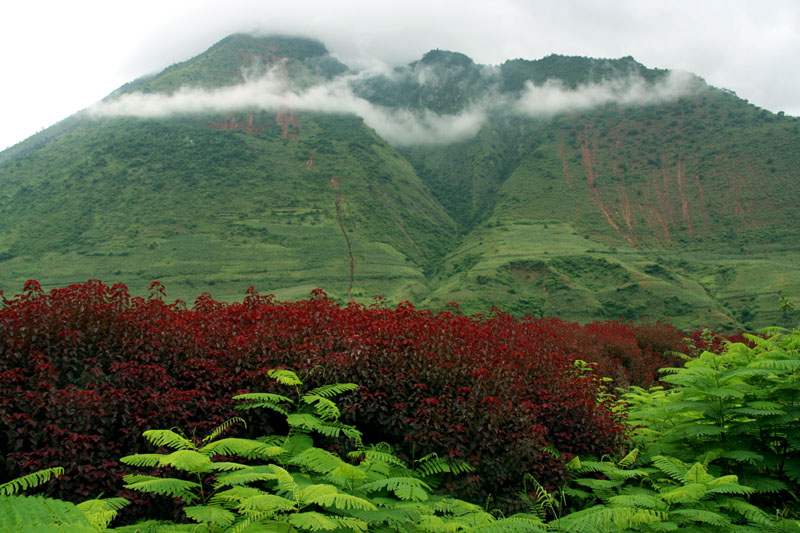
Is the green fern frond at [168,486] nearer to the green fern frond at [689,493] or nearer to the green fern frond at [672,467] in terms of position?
the green fern frond at [689,493]

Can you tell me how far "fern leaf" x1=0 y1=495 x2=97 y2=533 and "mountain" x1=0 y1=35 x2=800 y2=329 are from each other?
6590 centimetres

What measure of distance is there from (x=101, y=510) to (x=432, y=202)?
13677 centimetres

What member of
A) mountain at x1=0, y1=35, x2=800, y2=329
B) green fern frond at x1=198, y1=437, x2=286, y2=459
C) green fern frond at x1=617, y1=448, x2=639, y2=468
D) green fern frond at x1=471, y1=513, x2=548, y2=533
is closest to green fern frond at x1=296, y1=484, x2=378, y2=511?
green fern frond at x1=198, y1=437, x2=286, y2=459

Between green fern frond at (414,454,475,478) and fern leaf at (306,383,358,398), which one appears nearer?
green fern frond at (414,454,475,478)

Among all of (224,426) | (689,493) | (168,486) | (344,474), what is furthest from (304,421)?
(689,493)

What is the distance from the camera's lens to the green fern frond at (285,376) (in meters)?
5.81

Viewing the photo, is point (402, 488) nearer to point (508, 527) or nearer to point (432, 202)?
point (508, 527)

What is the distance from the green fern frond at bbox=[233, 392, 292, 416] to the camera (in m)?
5.56

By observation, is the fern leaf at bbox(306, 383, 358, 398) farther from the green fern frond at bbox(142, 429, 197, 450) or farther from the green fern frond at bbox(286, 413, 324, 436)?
the green fern frond at bbox(142, 429, 197, 450)

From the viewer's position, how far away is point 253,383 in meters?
6.31

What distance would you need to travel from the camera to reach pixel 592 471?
6.81 metres

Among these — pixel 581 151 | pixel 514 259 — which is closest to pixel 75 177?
pixel 514 259

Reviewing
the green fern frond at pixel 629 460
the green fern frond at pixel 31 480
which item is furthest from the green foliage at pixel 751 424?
the green fern frond at pixel 31 480

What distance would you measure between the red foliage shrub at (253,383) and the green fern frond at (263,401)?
0.16m
